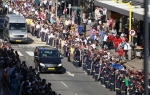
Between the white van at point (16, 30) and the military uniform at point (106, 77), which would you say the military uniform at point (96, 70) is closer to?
the military uniform at point (106, 77)

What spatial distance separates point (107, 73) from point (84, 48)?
20.0 feet

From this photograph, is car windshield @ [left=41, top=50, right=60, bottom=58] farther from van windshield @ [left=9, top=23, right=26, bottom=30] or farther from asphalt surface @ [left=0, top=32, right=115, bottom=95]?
van windshield @ [left=9, top=23, right=26, bottom=30]

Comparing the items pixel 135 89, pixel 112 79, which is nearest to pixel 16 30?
pixel 112 79

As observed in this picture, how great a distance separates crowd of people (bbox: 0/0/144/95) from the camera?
2386cm

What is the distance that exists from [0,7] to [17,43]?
17591 millimetres

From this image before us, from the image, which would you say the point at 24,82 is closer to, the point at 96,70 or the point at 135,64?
the point at 96,70

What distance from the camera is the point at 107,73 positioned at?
27.8 m

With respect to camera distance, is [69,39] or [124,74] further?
[69,39]

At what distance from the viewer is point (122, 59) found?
35406 millimetres

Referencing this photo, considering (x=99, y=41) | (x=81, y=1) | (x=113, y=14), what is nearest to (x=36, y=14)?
(x=81, y=1)

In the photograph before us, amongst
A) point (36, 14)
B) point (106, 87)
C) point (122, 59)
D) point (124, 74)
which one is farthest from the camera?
point (36, 14)

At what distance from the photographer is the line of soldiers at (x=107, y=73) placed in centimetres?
2427

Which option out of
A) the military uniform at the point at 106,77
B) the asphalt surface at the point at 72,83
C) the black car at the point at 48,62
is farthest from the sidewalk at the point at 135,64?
the military uniform at the point at 106,77

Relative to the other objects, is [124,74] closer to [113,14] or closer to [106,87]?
[106,87]
